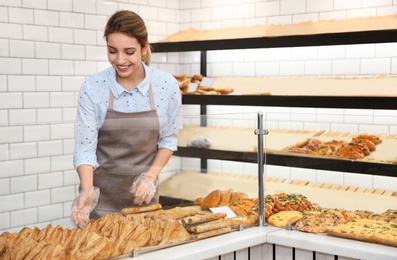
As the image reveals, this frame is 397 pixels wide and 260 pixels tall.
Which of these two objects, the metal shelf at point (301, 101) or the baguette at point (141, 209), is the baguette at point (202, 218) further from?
the metal shelf at point (301, 101)

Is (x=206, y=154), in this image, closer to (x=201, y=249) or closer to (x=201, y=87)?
(x=201, y=249)

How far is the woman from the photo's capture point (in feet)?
8.45

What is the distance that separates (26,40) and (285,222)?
→ 9.03ft

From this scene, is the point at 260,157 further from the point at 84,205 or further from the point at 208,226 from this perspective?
the point at 84,205

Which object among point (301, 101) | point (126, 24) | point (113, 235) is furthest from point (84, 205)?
point (301, 101)

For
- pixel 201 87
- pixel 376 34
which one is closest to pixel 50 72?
pixel 201 87

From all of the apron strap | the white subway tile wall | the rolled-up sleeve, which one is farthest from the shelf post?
the rolled-up sleeve

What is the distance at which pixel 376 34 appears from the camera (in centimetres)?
440

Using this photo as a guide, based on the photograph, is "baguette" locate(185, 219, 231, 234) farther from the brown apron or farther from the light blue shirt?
the light blue shirt

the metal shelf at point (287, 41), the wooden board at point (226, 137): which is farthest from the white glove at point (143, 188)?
the metal shelf at point (287, 41)

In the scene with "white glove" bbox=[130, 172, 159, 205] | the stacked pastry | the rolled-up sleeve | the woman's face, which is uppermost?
the woman's face

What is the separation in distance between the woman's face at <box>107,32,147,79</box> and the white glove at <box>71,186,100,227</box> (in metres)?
0.71

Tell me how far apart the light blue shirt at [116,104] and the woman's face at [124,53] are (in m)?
0.08

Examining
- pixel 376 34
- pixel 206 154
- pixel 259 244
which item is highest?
pixel 376 34
